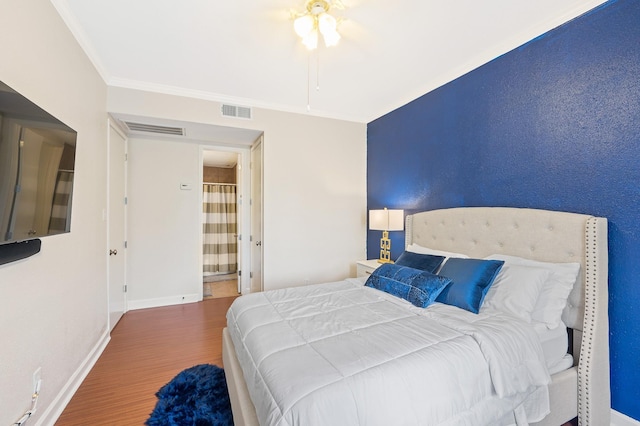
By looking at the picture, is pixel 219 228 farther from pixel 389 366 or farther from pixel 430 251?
pixel 389 366

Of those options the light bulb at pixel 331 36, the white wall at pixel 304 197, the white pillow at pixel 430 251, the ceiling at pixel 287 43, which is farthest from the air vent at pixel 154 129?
the white pillow at pixel 430 251

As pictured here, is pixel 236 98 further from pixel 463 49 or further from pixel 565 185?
pixel 565 185

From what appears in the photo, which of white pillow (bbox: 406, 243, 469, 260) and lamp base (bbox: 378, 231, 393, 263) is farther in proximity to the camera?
lamp base (bbox: 378, 231, 393, 263)

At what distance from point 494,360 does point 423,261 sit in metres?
1.02

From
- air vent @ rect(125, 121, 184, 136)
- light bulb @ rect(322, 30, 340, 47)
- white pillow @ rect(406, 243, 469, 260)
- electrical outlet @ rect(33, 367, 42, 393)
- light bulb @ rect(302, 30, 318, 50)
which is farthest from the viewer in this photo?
air vent @ rect(125, 121, 184, 136)

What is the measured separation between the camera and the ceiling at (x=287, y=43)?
184 cm

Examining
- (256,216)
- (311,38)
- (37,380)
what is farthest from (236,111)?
(37,380)

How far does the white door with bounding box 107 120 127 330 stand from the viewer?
293cm

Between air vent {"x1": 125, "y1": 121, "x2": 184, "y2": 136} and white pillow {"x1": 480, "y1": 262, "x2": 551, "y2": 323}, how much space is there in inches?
145

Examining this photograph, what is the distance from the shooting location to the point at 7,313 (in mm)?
1316

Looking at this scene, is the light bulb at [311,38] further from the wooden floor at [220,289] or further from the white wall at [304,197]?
the wooden floor at [220,289]

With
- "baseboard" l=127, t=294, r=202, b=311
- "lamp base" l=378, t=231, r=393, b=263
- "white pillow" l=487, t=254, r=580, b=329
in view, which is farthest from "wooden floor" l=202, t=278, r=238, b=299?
"white pillow" l=487, t=254, r=580, b=329

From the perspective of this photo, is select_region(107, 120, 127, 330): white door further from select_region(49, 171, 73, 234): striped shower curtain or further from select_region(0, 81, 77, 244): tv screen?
select_region(0, 81, 77, 244): tv screen

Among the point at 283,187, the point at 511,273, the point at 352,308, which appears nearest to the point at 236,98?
the point at 283,187
